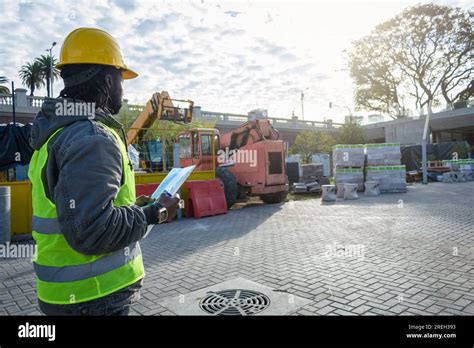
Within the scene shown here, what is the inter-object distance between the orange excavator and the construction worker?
1019 centimetres

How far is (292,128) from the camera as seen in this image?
A: 1683 inches

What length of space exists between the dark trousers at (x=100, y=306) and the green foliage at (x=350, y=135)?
35.5 meters

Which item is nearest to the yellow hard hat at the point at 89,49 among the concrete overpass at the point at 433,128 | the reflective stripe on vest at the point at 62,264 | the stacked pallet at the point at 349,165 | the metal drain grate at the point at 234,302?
the reflective stripe on vest at the point at 62,264

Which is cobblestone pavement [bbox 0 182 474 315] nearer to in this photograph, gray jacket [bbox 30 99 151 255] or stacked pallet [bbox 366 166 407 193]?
gray jacket [bbox 30 99 151 255]

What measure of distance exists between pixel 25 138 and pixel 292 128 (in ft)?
131

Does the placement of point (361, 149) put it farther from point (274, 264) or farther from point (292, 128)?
point (292, 128)

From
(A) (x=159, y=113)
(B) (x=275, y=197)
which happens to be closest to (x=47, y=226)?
(A) (x=159, y=113)

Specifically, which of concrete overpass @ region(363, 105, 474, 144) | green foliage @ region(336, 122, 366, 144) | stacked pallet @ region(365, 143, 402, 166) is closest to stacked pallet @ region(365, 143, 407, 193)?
stacked pallet @ region(365, 143, 402, 166)

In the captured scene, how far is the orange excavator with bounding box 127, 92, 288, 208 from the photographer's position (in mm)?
12188

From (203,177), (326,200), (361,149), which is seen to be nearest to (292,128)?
(361,149)

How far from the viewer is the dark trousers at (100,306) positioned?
1.67m

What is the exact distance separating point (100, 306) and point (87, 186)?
64cm

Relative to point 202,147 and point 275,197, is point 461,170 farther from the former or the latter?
point 202,147

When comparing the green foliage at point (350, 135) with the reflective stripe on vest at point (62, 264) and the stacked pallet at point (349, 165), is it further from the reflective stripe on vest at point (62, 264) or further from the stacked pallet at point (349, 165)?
the reflective stripe on vest at point (62, 264)
